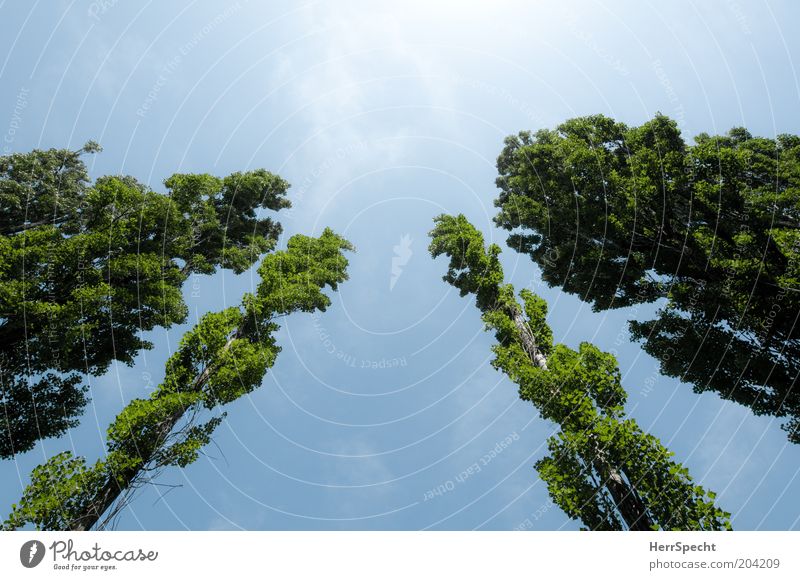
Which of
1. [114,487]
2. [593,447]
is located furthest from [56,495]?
[593,447]

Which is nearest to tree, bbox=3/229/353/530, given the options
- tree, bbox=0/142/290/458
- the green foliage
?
the green foliage

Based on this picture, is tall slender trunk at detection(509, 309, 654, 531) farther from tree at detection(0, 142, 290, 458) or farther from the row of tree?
tree at detection(0, 142, 290, 458)

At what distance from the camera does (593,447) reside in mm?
9859

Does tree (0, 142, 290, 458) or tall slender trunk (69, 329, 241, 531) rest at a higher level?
tree (0, 142, 290, 458)

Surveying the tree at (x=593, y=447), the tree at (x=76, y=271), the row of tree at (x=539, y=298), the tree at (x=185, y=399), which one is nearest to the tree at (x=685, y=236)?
the row of tree at (x=539, y=298)

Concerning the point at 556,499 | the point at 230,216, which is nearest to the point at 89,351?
the point at 230,216

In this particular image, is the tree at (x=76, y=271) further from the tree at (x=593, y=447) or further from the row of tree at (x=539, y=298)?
the tree at (x=593, y=447)

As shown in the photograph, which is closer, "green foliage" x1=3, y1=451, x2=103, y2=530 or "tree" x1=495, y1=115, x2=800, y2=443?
"green foliage" x1=3, y1=451, x2=103, y2=530

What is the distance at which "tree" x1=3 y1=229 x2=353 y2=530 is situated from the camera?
31.0ft

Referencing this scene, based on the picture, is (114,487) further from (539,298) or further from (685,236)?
(685,236)

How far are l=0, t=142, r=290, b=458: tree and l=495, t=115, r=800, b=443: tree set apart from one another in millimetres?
16468

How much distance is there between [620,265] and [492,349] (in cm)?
810

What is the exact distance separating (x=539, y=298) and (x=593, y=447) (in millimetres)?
5875

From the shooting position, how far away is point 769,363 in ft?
43.9
